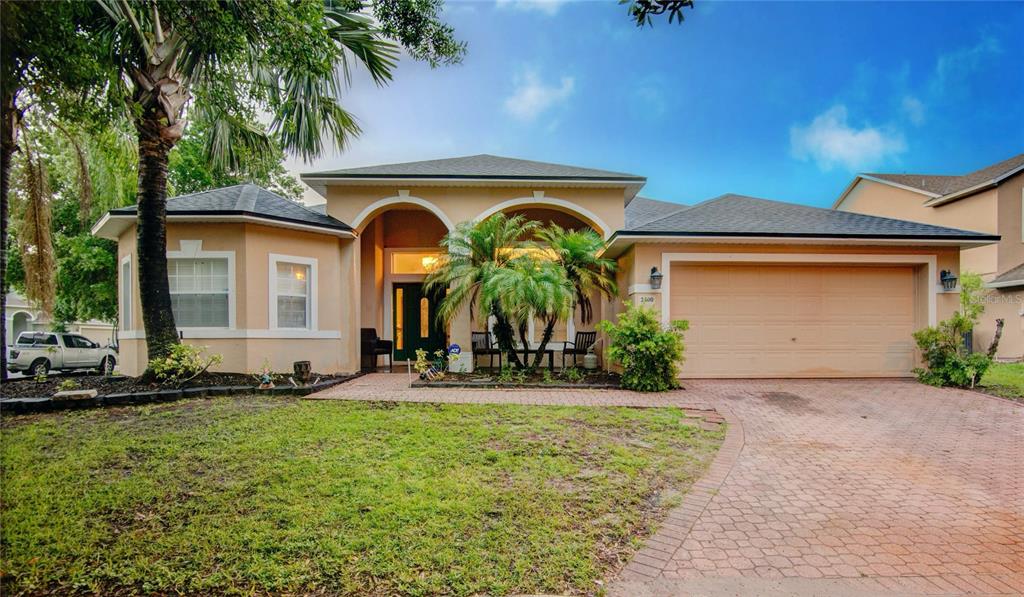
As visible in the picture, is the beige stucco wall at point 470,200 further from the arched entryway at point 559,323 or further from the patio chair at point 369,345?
the patio chair at point 369,345

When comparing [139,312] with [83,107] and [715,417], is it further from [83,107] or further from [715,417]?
[715,417]

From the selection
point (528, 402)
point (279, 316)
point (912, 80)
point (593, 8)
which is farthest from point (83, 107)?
point (912, 80)

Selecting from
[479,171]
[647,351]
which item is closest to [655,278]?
[647,351]

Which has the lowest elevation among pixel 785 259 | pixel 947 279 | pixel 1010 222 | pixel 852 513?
pixel 852 513

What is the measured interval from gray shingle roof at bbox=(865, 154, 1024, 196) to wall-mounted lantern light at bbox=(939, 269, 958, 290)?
30.6 ft

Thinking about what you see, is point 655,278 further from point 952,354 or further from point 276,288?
point 276,288

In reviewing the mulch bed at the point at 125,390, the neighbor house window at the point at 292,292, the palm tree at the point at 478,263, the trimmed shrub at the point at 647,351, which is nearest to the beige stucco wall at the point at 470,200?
the palm tree at the point at 478,263

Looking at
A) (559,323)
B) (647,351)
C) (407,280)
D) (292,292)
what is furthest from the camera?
(407,280)

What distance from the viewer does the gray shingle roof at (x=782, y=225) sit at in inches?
352

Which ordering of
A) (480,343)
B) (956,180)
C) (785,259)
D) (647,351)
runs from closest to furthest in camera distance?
(647,351) → (785,259) → (480,343) → (956,180)

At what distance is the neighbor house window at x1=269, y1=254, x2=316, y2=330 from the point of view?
30.5ft

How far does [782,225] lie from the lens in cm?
938

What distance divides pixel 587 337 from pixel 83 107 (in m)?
9.23

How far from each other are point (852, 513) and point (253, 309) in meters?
10.0
